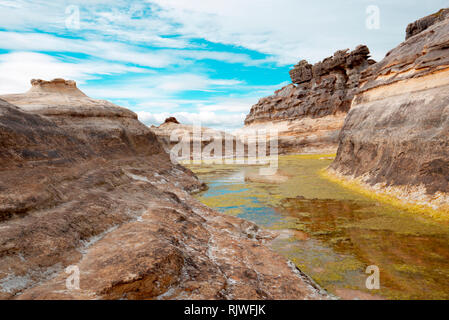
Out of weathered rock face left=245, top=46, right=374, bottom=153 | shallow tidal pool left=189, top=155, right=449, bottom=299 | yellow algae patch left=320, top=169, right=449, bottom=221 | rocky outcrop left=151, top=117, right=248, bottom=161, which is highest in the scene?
weathered rock face left=245, top=46, right=374, bottom=153

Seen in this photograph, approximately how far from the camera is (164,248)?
12.9 feet

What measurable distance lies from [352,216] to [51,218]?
7.60 m

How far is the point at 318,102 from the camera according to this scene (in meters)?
42.9

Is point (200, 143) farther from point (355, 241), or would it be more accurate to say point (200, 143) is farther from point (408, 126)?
point (355, 241)

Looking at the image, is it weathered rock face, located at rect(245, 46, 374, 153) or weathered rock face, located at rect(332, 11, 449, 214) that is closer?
weathered rock face, located at rect(332, 11, 449, 214)

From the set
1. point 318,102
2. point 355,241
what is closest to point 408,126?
point 355,241

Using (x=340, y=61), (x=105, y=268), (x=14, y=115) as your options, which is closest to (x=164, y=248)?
(x=105, y=268)

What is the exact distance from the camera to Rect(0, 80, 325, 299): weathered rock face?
3.28m

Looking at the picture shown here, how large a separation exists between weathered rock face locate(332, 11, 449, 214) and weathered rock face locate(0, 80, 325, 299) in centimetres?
515

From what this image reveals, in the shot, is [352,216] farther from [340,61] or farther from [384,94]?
[340,61]

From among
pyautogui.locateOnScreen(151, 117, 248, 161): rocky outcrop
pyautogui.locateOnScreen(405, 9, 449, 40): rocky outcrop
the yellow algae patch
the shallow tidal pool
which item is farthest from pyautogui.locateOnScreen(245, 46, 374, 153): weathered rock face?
the shallow tidal pool

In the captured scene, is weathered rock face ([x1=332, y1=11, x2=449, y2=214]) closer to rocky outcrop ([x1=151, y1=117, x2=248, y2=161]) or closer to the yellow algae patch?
the yellow algae patch

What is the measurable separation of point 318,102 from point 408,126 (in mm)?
35507

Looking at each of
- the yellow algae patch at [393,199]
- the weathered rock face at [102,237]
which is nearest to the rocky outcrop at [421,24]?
the yellow algae patch at [393,199]
